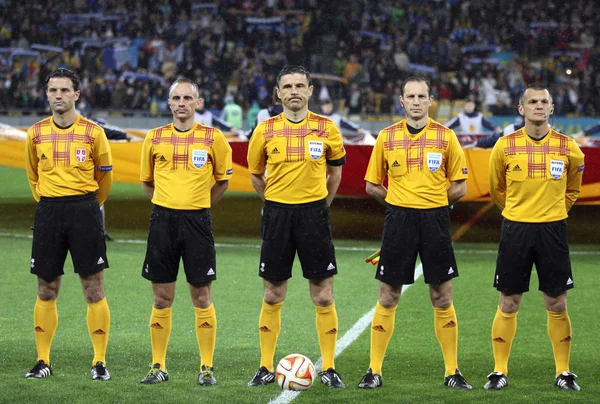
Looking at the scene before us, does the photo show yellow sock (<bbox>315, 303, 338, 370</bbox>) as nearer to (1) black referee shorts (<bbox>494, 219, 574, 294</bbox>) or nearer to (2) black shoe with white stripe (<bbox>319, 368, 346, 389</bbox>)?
(2) black shoe with white stripe (<bbox>319, 368, 346, 389</bbox>)

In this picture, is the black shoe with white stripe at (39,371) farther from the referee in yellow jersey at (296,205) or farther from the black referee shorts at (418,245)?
the black referee shorts at (418,245)

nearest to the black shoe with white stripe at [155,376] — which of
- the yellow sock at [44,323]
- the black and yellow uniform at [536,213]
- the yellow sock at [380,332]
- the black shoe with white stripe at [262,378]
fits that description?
the black shoe with white stripe at [262,378]

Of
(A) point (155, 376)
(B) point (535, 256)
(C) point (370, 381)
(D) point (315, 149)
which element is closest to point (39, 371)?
(A) point (155, 376)

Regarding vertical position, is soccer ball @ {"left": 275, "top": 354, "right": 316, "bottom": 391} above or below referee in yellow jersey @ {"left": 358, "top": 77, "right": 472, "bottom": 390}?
below

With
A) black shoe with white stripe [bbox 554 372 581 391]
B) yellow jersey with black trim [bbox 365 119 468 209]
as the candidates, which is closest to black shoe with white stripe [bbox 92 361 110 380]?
yellow jersey with black trim [bbox 365 119 468 209]

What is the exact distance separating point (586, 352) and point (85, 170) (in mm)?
3345

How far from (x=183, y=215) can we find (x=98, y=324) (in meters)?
0.81

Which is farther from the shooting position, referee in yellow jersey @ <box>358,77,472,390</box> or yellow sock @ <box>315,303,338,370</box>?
yellow sock @ <box>315,303,338,370</box>

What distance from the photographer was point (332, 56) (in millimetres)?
24266

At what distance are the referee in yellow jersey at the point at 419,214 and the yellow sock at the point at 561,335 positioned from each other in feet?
1.77

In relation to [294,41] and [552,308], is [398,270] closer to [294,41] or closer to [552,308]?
[552,308]

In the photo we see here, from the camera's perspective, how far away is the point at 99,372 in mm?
5453

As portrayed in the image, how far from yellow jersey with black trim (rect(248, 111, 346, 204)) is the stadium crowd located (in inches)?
618

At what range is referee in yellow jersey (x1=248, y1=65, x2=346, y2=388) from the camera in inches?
209
